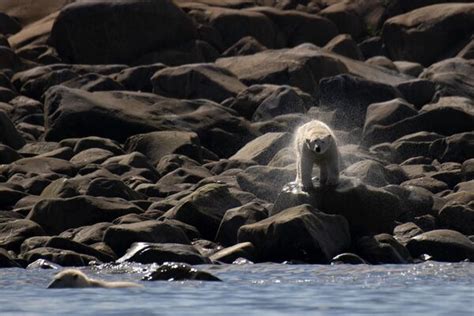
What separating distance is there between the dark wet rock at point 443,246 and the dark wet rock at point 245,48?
25.1 metres

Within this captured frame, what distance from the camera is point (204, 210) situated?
2164cm

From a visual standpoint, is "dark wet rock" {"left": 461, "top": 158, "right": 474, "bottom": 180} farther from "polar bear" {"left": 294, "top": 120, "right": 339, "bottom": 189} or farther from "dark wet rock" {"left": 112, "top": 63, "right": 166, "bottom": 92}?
"dark wet rock" {"left": 112, "top": 63, "right": 166, "bottom": 92}

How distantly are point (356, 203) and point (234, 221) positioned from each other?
1831 mm

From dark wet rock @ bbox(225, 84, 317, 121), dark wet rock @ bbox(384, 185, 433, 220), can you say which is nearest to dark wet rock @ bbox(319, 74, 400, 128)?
dark wet rock @ bbox(225, 84, 317, 121)

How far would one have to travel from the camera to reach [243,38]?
46562mm

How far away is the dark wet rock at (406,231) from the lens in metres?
21.4

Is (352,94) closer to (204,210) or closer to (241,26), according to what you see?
(204,210)

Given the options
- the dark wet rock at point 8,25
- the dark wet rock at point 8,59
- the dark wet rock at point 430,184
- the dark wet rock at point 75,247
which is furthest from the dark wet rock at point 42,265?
the dark wet rock at point 8,25

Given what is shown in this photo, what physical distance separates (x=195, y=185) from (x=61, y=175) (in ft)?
10.4

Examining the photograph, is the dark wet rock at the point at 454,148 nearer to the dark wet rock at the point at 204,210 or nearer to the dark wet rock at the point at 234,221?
the dark wet rock at the point at 204,210

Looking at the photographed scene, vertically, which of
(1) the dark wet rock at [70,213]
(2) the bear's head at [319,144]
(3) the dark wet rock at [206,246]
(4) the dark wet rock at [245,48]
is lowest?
(3) the dark wet rock at [206,246]

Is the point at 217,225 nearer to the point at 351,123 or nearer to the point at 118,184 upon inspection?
the point at 118,184

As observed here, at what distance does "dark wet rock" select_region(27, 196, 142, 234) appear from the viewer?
71.2 feet

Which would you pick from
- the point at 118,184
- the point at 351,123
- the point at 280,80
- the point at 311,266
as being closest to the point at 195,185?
the point at 118,184
